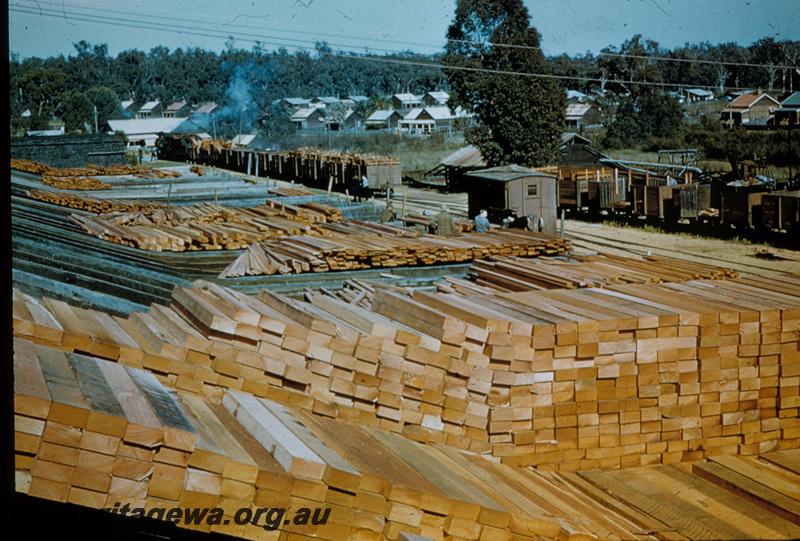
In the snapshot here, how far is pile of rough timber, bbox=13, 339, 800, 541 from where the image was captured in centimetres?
512

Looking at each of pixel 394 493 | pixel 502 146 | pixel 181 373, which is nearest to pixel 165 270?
pixel 181 373

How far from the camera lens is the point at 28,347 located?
20.6 ft

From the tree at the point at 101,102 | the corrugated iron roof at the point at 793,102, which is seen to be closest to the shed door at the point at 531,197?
the corrugated iron roof at the point at 793,102

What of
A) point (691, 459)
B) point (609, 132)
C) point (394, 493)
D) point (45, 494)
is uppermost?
point (609, 132)

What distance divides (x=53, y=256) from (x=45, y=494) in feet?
24.8

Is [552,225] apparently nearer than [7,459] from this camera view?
No

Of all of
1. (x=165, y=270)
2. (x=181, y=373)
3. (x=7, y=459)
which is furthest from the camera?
(x=165, y=270)

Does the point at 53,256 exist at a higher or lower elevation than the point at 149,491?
higher

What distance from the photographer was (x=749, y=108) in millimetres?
69750

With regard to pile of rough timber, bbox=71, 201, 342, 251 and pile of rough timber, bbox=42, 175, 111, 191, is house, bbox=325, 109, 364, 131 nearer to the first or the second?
pile of rough timber, bbox=42, 175, 111, 191

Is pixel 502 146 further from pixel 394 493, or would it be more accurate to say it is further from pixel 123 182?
pixel 394 493

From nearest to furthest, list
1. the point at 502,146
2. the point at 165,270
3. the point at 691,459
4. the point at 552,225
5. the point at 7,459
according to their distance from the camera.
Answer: the point at 7,459
the point at 691,459
the point at 165,270
the point at 552,225
the point at 502,146

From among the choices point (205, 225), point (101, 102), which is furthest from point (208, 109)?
point (205, 225)

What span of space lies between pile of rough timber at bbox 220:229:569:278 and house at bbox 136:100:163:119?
113157mm
